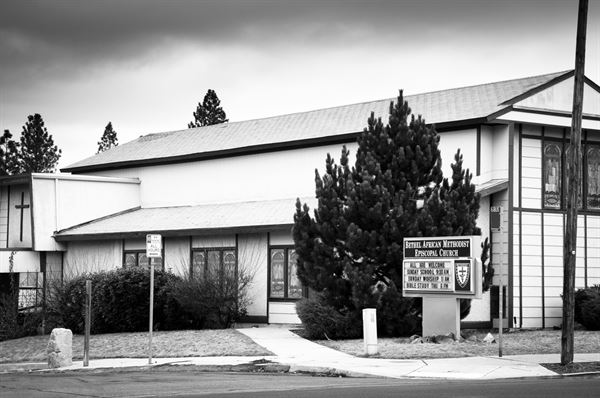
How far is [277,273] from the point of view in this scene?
31.4m

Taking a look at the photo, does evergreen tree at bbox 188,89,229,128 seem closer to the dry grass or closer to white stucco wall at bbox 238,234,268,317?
white stucco wall at bbox 238,234,268,317

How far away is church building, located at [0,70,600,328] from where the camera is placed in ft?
94.1

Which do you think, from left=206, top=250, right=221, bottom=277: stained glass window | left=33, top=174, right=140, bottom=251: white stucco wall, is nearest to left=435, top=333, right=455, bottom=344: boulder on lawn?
left=206, top=250, right=221, bottom=277: stained glass window

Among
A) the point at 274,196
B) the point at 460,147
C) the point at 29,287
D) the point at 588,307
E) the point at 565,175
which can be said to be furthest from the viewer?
the point at 29,287

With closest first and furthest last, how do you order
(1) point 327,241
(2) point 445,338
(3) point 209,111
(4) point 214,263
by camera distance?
(2) point 445,338 → (1) point 327,241 → (4) point 214,263 → (3) point 209,111

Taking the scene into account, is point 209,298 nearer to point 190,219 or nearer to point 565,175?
point 190,219

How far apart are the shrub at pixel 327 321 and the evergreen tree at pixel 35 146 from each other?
57125 mm

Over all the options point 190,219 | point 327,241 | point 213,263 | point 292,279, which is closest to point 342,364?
point 327,241

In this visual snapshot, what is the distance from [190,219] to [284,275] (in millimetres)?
5611

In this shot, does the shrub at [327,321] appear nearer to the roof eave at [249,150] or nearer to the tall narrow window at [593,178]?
the roof eave at [249,150]

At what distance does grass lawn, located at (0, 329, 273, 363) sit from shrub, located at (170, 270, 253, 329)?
1.17 m

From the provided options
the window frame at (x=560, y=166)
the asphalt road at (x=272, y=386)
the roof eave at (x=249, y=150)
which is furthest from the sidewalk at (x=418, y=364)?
the roof eave at (x=249, y=150)

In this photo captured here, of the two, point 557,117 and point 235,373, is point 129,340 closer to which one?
point 235,373

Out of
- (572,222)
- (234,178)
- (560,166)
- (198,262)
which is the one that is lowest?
(198,262)
